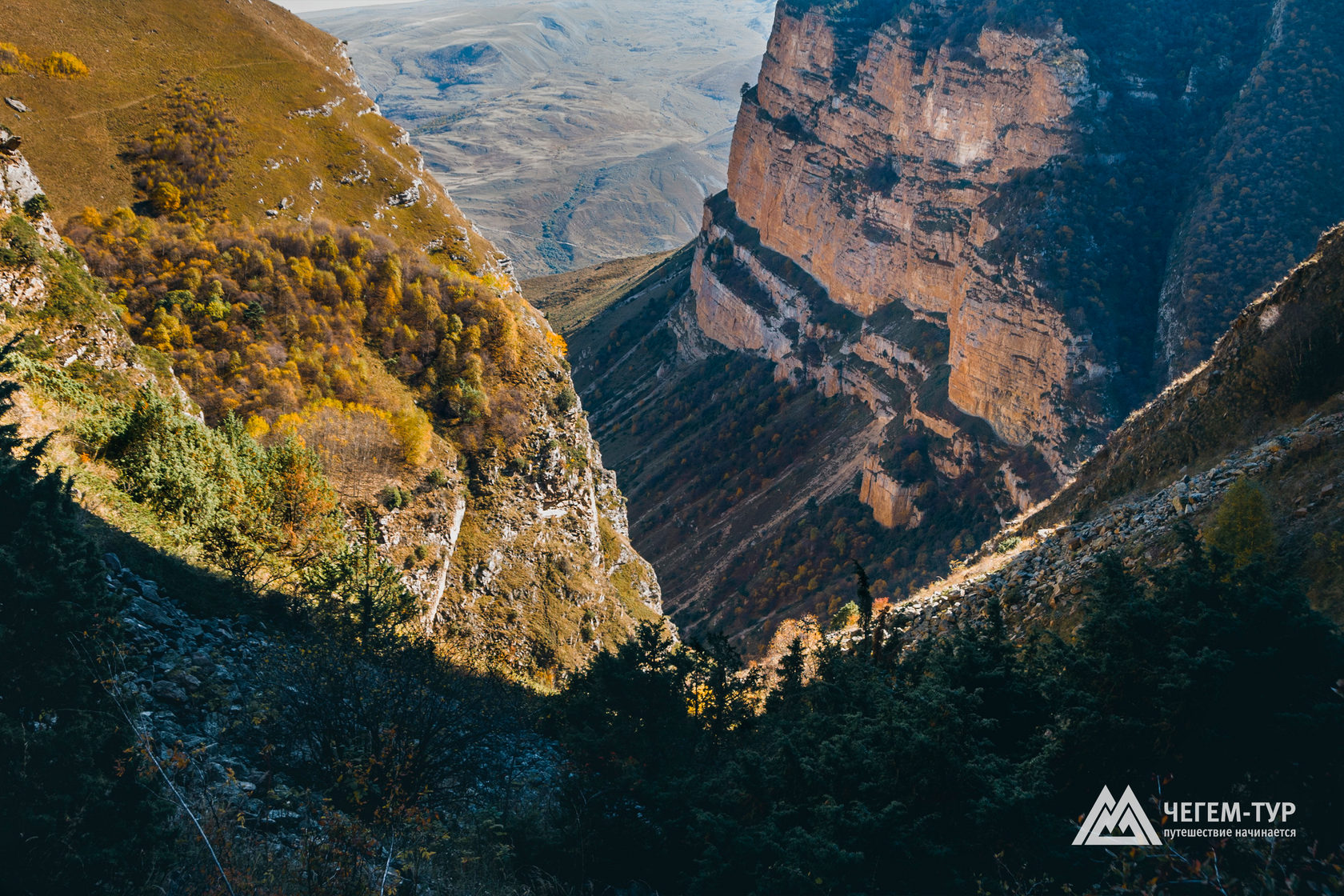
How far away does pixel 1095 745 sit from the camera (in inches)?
466

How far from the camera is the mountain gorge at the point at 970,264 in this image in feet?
205

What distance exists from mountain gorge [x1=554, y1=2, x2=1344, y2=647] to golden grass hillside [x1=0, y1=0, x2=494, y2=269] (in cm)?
4062

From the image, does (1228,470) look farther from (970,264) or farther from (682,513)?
(682,513)

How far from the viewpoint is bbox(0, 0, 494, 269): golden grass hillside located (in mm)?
36344

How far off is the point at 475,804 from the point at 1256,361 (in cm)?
2260

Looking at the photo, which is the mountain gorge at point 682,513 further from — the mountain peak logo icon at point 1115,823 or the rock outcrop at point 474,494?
the rock outcrop at point 474,494

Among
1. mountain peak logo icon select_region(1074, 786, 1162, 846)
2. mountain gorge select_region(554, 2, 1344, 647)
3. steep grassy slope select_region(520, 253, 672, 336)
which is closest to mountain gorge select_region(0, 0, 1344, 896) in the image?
mountain peak logo icon select_region(1074, 786, 1162, 846)

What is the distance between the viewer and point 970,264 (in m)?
71.1

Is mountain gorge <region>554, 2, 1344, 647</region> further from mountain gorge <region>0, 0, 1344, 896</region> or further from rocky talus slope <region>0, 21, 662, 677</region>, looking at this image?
rocky talus slope <region>0, 21, 662, 677</region>

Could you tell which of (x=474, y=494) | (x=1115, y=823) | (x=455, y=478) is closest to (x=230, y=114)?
(x=455, y=478)

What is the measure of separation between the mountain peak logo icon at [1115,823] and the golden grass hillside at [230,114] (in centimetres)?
3992

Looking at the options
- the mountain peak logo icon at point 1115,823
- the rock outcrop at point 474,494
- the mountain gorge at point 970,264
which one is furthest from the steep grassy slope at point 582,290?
the mountain peak logo icon at point 1115,823

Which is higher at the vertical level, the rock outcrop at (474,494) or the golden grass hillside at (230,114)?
the golden grass hillside at (230,114)

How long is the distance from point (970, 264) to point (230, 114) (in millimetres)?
56233
